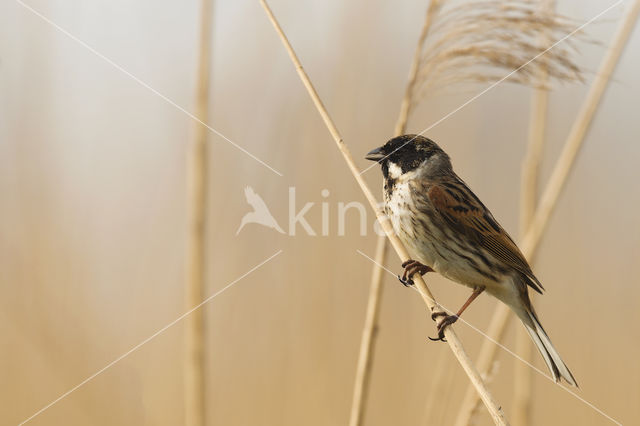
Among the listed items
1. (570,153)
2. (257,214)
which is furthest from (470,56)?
(257,214)

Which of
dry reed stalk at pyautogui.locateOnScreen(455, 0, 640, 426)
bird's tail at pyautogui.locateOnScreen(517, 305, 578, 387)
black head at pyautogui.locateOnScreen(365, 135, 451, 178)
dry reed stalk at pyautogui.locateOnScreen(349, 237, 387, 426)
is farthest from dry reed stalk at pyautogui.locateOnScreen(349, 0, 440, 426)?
bird's tail at pyautogui.locateOnScreen(517, 305, 578, 387)

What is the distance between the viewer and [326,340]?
3127mm

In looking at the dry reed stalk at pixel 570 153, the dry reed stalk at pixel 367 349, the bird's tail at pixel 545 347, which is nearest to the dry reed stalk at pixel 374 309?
the dry reed stalk at pixel 367 349

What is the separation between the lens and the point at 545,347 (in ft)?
7.71

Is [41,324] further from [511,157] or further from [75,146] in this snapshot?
[511,157]

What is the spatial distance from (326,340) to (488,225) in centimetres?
104

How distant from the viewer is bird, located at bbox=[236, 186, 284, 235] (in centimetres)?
324

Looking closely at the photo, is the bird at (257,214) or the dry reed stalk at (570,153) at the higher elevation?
the dry reed stalk at (570,153)

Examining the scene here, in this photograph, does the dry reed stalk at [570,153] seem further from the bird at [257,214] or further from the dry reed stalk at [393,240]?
the bird at [257,214]

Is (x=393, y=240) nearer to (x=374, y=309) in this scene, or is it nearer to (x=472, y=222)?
(x=374, y=309)

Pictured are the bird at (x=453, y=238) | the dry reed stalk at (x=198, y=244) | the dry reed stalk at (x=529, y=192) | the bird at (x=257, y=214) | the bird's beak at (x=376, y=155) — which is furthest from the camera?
the bird at (x=257, y=214)

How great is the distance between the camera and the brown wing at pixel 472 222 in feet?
8.53

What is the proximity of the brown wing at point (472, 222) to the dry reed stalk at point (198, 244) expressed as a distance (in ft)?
3.22

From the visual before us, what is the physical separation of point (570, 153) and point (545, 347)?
75 cm
